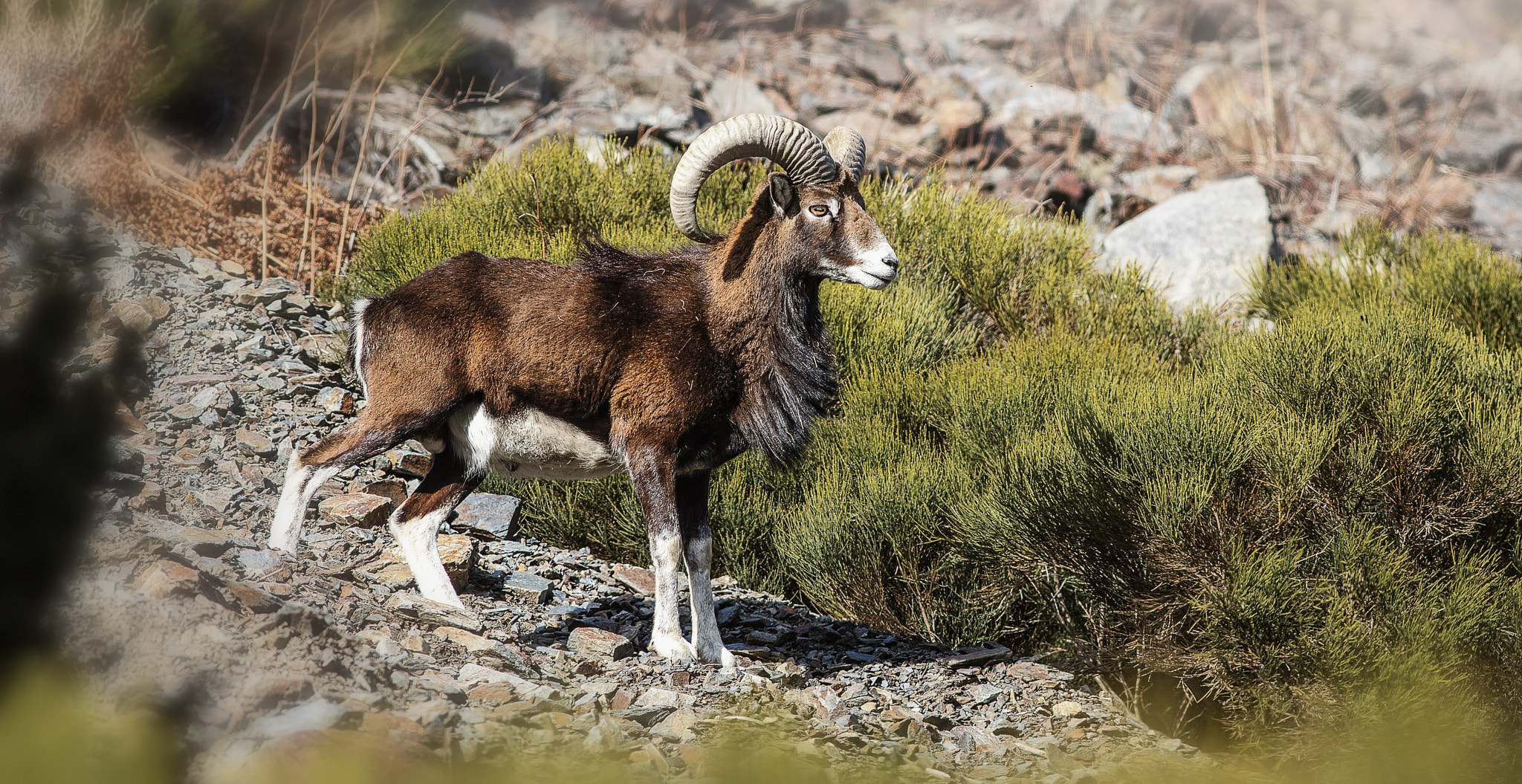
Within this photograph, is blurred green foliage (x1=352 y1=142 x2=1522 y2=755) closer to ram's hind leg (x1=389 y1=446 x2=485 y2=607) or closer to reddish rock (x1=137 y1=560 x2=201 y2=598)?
ram's hind leg (x1=389 y1=446 x2=485 y2=607)

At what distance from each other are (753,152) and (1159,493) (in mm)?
2872

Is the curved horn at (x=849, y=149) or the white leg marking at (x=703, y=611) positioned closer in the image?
the white leg marking at (x=703, y=611)

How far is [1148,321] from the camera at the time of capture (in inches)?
437

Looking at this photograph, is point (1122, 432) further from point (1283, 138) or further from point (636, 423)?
point (1283, 138)

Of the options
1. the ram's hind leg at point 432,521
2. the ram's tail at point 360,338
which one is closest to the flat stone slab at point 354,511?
the ram's hind leg at point 432,521

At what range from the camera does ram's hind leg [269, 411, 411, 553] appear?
509 centimetres

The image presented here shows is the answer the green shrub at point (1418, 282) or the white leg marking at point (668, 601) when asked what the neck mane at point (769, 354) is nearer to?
the white leg marking at point (668, 601)

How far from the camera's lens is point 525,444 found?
535 cm

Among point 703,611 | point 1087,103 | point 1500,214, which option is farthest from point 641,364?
point 1500,214

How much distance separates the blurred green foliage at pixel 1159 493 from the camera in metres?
5.96

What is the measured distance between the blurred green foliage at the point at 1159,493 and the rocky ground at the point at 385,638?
0.64 m

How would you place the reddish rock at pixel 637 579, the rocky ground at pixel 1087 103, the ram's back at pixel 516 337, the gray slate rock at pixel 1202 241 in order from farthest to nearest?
the rocky ground at pixel 1087 103
the gray slate rock at pixel 1202 241
the reddish rock at pixel 637 579
the ram's back at pixel 516 337

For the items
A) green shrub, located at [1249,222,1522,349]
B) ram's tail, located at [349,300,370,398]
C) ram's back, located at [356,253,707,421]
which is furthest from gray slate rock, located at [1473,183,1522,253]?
ram's tail, located at [349,300,370,398]

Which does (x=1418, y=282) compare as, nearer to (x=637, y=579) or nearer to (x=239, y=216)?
(x=637, y=579)
